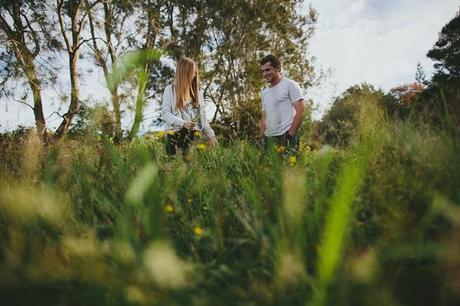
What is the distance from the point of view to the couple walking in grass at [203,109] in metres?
4.21

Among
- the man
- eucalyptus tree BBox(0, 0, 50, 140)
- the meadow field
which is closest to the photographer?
the meadow field

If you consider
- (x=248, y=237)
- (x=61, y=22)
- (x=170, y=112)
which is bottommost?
(x=248, y=237)

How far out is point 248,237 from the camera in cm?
196

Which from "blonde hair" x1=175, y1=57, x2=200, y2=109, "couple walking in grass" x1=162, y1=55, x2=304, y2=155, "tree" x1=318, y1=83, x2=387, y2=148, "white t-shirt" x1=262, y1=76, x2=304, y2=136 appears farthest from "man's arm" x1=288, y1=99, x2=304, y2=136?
"blonde hair" x1=175, y1=57, x2=200, y2=109

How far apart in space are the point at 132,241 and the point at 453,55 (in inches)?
991

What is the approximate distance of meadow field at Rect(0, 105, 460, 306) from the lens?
1.45 metres

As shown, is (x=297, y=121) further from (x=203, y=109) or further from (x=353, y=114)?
(x=353, y=114)

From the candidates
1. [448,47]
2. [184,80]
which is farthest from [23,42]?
[448,47]

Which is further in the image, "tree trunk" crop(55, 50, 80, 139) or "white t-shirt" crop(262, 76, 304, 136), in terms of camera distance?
"tree trunk" crop(55, 50, 80, 139)

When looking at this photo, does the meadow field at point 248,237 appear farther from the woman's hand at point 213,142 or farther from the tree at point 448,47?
the tree at point 448,47

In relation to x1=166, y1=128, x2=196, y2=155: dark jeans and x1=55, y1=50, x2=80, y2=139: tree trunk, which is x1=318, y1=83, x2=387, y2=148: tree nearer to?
x1=166, y1=128, x2=196, y2=155: dark jeans

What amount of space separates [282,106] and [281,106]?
0.04ft

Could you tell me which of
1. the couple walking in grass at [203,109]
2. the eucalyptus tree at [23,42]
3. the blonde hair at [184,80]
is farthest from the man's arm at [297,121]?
the eucalyptus tree at [23,42]

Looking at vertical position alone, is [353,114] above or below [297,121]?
below
